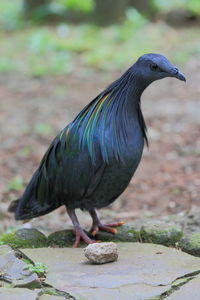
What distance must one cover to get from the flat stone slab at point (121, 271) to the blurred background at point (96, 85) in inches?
72.1

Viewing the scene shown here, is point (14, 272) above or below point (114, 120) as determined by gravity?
below

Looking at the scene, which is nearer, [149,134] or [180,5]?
[149,134]

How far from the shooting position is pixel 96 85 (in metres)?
10.2

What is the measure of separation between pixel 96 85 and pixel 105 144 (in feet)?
21.1

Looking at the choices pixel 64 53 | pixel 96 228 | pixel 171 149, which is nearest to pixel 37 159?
pixel 171 149

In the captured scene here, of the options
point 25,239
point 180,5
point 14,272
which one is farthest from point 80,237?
point 180,5

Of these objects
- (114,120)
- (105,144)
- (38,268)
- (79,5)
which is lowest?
(38,268)

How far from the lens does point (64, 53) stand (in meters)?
12.0

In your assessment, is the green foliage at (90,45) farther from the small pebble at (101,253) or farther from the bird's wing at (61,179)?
the small pebble at (101,253)

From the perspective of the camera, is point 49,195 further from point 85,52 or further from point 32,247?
point 85,52

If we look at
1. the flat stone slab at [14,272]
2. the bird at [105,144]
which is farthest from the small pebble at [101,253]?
the bird at [105,144]

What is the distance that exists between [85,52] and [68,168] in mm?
8181

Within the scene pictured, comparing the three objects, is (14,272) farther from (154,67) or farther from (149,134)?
(149,134)

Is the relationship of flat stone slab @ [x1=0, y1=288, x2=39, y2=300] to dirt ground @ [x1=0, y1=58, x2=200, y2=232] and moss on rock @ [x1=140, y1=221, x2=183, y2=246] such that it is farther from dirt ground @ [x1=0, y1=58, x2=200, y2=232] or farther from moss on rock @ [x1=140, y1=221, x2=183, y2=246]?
dirt ground @ [x1=0, y1=58, x2=200, y2=232]
